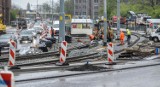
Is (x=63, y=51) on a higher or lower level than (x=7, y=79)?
lower

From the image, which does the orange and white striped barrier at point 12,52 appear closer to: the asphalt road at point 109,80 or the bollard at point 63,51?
Result: the bollard at point 63,51

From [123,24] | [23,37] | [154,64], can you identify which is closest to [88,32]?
[23,37]

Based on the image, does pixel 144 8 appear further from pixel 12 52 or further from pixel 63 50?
pixel 12 52

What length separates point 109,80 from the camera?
14891 mm

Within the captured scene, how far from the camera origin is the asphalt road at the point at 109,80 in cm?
1373

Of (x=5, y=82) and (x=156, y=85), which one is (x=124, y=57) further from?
(x=5, y=82)

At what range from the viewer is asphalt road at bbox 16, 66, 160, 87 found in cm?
1373

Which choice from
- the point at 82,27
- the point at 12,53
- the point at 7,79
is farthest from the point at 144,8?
the point at 7,79

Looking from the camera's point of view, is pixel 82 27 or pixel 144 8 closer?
pixel 82 27

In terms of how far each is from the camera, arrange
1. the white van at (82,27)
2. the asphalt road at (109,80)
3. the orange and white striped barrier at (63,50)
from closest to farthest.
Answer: the asphalt road at (109,80) < the orange and white striped barrier at (63,50) < the white van at (82,27)

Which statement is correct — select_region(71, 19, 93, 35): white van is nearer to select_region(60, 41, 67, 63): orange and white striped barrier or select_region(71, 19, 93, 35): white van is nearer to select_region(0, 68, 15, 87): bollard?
select_region(60, 41, 67, 63): orange and white striped barrier

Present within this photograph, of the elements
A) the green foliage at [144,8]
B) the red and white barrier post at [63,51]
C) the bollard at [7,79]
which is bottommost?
the red and white barrier post at [63,51]

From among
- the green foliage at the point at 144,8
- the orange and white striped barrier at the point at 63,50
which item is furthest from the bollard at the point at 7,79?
the green foliage at the point at 144,8

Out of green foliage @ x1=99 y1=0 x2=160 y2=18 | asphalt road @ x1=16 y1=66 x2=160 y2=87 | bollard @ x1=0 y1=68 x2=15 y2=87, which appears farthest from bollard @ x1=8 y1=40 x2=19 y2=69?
green foliage @ x1=99 y1=0 x2=160 y2=18
